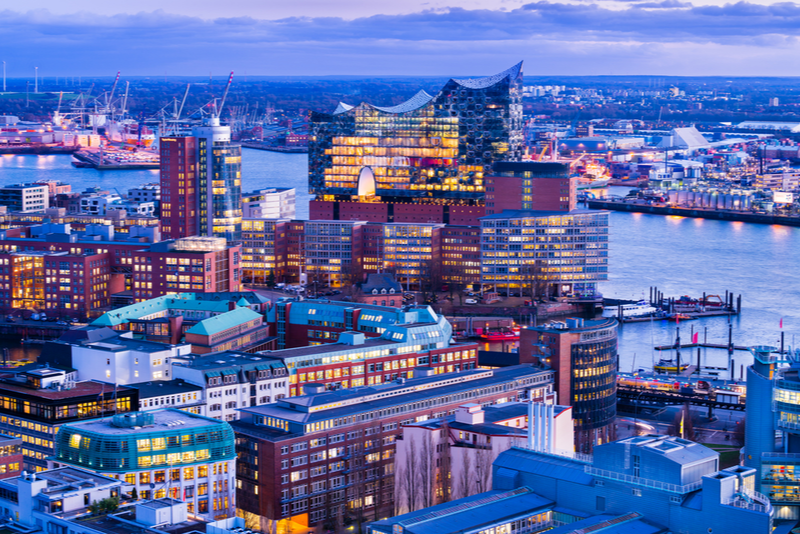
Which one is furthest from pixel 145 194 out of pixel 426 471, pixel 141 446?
pixel 141 446

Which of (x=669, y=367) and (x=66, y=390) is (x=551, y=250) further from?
(x=66, y=390)

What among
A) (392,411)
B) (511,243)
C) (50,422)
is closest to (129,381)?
(50,422)

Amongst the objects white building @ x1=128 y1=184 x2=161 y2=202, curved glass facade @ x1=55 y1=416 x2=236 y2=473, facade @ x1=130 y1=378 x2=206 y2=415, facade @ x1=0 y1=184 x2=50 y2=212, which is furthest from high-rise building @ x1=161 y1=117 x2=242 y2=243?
curved glass facade @ x1=55 y1=416 x2=236 y2=473

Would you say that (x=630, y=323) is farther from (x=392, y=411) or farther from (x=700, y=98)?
(x=700, y=98)

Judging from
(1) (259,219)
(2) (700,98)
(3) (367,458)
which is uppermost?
(2) (700,98)

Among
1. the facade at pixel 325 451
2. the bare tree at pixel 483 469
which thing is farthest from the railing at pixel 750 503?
the facade at pixel 325 451

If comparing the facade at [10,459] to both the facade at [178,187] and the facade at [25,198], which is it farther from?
the facade at [25,198]
